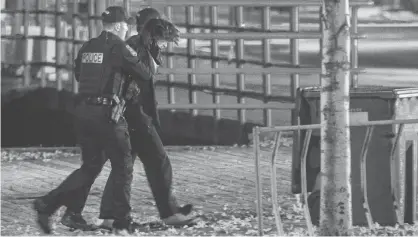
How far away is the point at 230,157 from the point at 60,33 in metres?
2.51

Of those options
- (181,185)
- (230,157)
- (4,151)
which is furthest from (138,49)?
(4,151)

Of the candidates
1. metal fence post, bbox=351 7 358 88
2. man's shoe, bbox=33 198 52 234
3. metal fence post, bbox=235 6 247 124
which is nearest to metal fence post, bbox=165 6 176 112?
metal fence post, bbox=235 6 247 124

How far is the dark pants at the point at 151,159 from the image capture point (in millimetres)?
9328

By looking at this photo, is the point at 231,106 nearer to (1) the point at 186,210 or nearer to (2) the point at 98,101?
(1) the point at 186,210

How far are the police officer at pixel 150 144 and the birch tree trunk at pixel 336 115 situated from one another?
151cm

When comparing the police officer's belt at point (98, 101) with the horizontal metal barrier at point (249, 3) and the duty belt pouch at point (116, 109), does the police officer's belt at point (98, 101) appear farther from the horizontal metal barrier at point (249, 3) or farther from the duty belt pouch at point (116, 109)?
the horizontal metal barrier at point (249, 3)

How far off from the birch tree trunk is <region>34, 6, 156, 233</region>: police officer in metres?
1.57

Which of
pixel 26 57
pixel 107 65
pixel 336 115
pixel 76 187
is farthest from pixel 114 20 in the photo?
pixel 26 57

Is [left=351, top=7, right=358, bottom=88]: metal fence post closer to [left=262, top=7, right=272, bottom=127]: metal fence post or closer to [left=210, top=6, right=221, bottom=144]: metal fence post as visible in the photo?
[left=262, top=7, right=272, bottom=127]: metal fence post

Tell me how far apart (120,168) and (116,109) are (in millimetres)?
437

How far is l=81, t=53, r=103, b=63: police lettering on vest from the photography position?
9.10m

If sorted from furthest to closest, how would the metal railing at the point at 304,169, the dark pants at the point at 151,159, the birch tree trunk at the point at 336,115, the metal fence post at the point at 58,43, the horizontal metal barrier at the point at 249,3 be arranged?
the metal fence post at the point at 58,43 → the horizontal metal barrier at the point at 249,3 → the dark pants at the point at 151,159 → the metal railing at the point at 304,169 → the birch tree trunk at the point at 336,115

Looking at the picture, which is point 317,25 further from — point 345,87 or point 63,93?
point 345,87

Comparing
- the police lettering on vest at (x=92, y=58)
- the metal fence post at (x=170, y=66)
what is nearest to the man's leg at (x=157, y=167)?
the police lettering on vest at (x=92, y=58)
